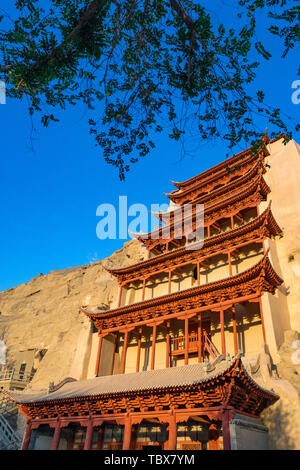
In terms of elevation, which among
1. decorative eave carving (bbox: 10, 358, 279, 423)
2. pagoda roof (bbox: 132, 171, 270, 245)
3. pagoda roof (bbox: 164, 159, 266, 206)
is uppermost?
pagoda roof (bbox: 164, 159, 266, 206)

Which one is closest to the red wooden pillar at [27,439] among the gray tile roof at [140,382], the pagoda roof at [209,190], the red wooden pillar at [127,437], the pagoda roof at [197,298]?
the gray tile roof at [140,382]

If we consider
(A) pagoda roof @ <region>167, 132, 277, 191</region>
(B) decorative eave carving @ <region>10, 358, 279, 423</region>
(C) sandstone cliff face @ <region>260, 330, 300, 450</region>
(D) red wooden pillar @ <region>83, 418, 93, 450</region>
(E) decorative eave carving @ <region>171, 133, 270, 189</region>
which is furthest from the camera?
(A) pagoda roof @ <region>167, 132, 277, 191</region>

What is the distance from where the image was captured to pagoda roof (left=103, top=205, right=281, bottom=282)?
18.2m

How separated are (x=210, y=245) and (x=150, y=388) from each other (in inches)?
402

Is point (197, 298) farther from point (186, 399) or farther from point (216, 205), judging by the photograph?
point (216, 205)

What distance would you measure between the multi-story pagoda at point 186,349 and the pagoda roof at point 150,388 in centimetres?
5

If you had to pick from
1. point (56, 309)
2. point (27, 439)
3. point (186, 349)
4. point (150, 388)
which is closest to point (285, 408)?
point (150, 388)

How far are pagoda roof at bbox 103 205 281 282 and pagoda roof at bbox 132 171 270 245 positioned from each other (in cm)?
328

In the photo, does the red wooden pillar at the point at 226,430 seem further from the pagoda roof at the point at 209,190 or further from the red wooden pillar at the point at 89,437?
the pagoda roof at the point at 209,190

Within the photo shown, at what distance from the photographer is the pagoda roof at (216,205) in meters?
20.9

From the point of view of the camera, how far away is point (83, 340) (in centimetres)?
2222

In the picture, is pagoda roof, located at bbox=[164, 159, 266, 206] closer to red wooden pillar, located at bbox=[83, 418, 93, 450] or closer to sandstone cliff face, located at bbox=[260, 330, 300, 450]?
sandstone cliff face, located at bbox=[260, 330, 300, 450]

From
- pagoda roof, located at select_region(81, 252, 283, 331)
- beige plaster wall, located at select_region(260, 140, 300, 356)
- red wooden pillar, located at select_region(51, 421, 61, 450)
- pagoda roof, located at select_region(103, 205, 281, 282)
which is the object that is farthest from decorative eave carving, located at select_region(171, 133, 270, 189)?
red wooden pillar, located at select_region(51, 421, 61, 450)

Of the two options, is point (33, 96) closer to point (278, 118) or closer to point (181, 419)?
point (278, 118)
